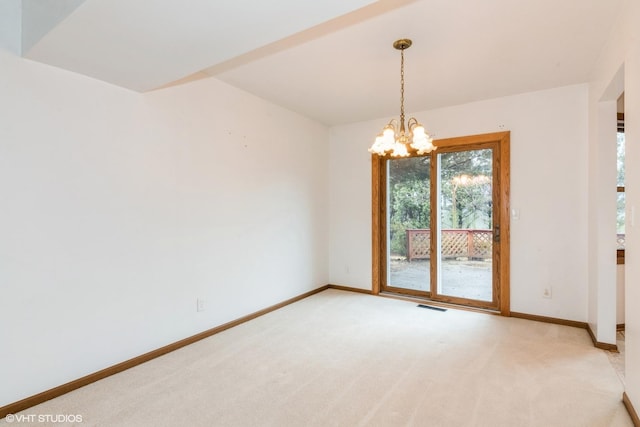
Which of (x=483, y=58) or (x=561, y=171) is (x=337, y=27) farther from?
(x=561, y=171)

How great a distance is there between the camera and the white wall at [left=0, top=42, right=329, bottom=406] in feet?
6.97

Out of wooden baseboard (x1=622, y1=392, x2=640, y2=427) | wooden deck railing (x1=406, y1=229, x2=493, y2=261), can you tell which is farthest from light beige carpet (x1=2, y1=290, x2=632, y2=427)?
wooden deck railing (x1=406, y1=229, x2=493, y2=261)

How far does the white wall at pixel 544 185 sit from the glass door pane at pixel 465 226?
29cm

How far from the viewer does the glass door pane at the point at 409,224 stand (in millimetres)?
4547

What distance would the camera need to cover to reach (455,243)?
432 cm

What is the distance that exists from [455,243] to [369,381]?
253 centimetres

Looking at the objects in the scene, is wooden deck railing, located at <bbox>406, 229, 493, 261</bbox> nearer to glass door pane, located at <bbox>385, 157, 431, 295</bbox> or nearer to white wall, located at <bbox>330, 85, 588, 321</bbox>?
glass door pane, located at <bbox>385, 157, 431, 295</bbox>

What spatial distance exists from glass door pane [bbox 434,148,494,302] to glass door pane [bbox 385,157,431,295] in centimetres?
19

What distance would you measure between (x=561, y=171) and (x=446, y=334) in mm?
2208

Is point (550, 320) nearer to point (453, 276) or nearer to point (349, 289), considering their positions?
point (453, 276)

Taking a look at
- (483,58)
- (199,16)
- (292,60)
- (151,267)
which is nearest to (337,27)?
(292,60)

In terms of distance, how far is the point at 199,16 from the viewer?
68.6 inches

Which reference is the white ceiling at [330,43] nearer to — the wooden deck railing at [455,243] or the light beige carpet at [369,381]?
Result: the wooden deck railing at [455,243]

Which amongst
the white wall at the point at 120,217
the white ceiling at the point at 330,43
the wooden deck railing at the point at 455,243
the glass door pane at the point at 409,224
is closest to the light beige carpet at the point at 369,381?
the white wall at the point at 120,217
